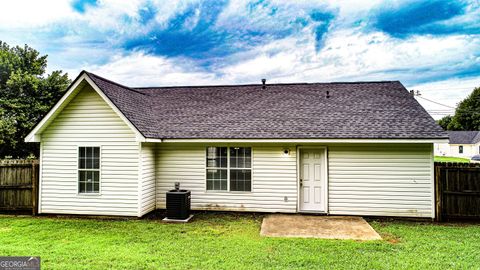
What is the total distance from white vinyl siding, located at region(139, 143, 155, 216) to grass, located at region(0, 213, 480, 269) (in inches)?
40.7

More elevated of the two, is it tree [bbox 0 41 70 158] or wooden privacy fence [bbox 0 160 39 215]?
tree [bbox 0 41 70 158]

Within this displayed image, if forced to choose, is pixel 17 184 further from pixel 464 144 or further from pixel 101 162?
pixel 464 144

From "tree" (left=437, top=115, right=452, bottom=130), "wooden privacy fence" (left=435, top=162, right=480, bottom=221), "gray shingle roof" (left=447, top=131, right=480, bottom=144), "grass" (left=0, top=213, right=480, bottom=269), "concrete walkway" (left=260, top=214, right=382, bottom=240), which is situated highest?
"tree" (left=437, top=115, right=452, bottom=130)

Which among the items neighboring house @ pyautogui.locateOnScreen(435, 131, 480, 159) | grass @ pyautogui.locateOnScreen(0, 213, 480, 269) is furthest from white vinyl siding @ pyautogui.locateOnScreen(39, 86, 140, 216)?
neighboring house @ pyautogui.locateOnScreen(435, 131, 480, 159)

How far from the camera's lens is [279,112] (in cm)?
1026

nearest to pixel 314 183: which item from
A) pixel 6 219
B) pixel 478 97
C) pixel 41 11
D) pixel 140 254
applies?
pixel 140 254

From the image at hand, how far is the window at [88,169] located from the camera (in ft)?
28.6

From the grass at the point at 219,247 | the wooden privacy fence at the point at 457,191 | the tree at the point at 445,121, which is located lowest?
the grass at the point at 219,247

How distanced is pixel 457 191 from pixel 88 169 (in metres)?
11.2

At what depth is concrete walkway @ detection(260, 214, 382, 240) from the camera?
261 inches

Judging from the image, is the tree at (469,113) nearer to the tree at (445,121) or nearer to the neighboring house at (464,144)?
the neighboring house at (464,144)

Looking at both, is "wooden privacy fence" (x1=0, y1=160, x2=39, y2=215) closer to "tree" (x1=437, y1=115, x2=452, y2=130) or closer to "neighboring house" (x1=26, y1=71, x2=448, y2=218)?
"neighboring house" (x1=26, y1=71, x2=448, y2=218)

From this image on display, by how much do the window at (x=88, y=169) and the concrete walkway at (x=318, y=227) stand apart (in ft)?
17.9

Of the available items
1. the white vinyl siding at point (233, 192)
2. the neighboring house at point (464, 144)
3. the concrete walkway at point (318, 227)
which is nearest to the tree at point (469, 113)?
the neighboring house at point (464, 144)
